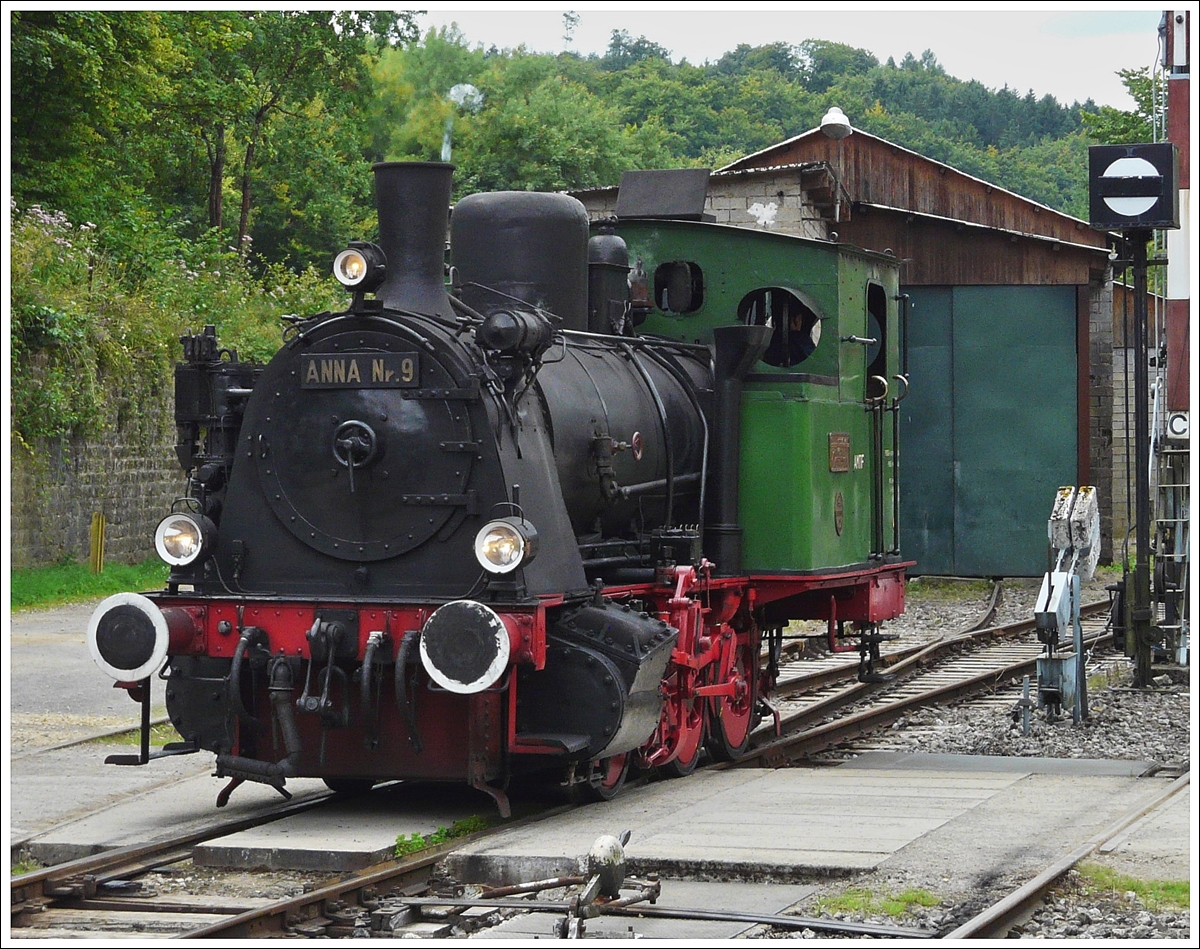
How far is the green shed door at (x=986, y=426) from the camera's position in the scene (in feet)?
77.5

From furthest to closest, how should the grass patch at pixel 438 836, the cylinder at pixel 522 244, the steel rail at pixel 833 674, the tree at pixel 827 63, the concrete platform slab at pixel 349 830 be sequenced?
the tree at pixel 827 63 → the steel rail at pixel 833 674 → the cylinder at pixel 522 244 → the grass patch at pixel 438 836 → the concrete platform slab at pixel 349 830

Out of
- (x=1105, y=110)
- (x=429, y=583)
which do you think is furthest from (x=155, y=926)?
(x=1105, y=110)

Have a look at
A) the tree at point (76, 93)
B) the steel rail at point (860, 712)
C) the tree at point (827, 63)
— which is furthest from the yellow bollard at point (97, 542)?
the tree at point (827, 63)

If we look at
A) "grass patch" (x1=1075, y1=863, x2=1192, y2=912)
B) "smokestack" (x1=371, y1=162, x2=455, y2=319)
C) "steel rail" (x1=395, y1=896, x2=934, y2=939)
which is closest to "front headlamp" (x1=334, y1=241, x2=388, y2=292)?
"smokestack" (x1=371, y1=162, x2=455, y2=319)

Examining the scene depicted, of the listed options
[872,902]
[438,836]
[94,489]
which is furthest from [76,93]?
[872,902]

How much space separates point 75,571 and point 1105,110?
112 ft

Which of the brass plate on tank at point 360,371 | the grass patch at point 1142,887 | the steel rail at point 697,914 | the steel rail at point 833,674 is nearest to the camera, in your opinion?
the steel rail at point 697,914

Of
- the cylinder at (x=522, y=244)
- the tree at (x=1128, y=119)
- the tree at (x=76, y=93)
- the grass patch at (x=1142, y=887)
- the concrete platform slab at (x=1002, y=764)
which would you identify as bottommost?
the concrete platform slab at (x=1002, y=764)

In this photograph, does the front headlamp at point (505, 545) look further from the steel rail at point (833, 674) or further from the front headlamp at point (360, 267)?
the steel rail at point (833, 674)

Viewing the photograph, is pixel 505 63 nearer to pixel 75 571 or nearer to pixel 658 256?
pixel 75 571

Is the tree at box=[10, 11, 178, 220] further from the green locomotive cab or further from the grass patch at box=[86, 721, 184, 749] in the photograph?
the green locomotive cab

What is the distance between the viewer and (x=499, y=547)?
7629 millimetres

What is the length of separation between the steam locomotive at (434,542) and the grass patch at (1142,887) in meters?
2.18

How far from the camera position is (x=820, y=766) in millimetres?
10344
